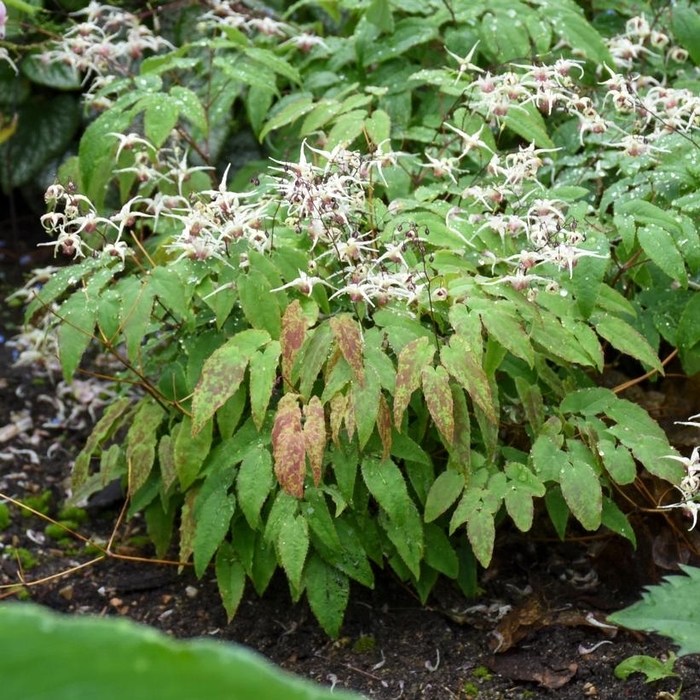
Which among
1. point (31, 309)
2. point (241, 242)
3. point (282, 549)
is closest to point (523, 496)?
point (282, 549)

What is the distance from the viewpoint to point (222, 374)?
186 cm

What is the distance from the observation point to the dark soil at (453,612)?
6.43 feet

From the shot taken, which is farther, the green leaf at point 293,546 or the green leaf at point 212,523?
the green leaf at point 212,523

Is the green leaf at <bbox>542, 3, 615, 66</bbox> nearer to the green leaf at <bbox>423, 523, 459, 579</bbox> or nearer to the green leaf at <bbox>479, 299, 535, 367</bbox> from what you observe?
the green leaf at <bbox>479, 299, 535, 367</bbox>

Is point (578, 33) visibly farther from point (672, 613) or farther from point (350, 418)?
point (672, 613)

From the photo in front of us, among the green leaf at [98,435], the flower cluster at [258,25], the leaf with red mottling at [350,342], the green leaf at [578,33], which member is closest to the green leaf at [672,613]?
the leaf with red mottling at [350,342]

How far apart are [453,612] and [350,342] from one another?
0.67m

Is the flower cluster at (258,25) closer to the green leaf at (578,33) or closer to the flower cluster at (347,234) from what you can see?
the green leaf at (578,33)

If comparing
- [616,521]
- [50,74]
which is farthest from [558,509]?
[50,74]

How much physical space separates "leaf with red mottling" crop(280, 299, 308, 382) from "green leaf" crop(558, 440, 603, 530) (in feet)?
1.66

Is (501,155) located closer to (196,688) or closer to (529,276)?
(529,276)

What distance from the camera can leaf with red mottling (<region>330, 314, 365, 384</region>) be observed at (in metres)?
1.80

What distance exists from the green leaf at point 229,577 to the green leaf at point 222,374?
0.33 m

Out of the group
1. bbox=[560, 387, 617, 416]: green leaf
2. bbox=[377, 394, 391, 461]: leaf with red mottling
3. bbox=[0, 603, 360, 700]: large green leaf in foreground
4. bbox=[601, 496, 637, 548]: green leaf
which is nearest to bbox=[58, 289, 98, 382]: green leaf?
bbox=[377, 394, 391, 461]: leaf with red mottling
